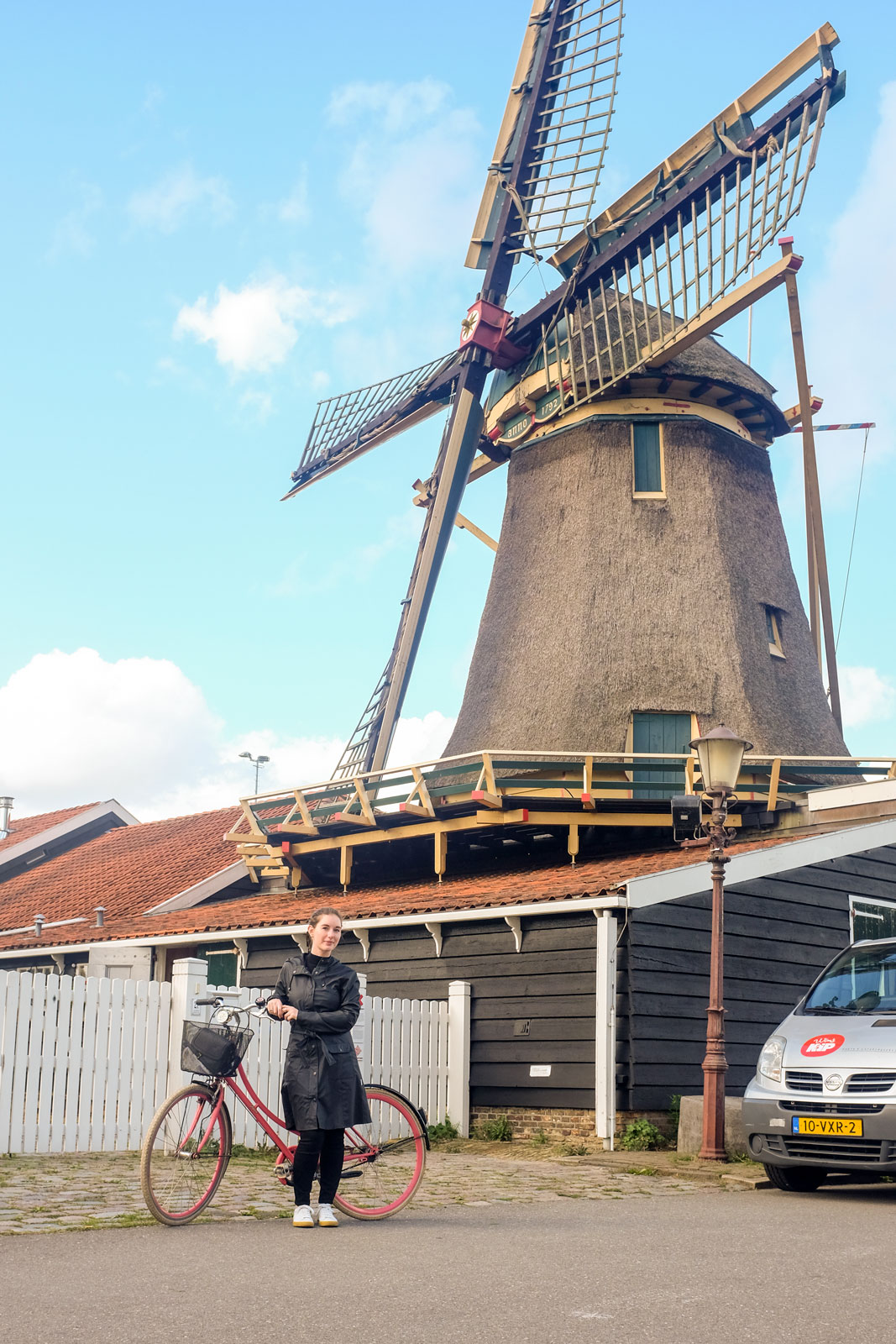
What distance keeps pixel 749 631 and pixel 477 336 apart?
268 inches

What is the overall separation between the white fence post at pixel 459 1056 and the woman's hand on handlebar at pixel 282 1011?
726cm

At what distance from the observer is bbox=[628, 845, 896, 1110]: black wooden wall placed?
A: 12.4 meters

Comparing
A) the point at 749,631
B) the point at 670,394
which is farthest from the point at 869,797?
the point at 670,394

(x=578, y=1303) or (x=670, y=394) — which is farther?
(x=670, y=394)

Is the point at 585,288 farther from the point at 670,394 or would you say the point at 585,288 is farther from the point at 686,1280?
the point at 686,1280

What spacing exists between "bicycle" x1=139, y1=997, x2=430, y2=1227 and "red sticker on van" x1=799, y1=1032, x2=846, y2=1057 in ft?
8.57

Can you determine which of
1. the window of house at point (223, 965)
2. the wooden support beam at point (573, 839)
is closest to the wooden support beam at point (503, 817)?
the wooden support beam at point (573, 839)

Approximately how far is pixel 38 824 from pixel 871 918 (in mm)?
20032

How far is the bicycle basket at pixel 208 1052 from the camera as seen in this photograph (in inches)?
254

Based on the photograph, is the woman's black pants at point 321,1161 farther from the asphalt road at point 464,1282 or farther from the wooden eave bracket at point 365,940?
the wooden eave bracket at point 365,940

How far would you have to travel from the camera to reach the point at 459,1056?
13.2 m

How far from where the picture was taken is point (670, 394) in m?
19.2

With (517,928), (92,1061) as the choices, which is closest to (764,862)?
(517,928)

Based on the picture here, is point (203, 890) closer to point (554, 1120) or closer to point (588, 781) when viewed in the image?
point (588, 781)
